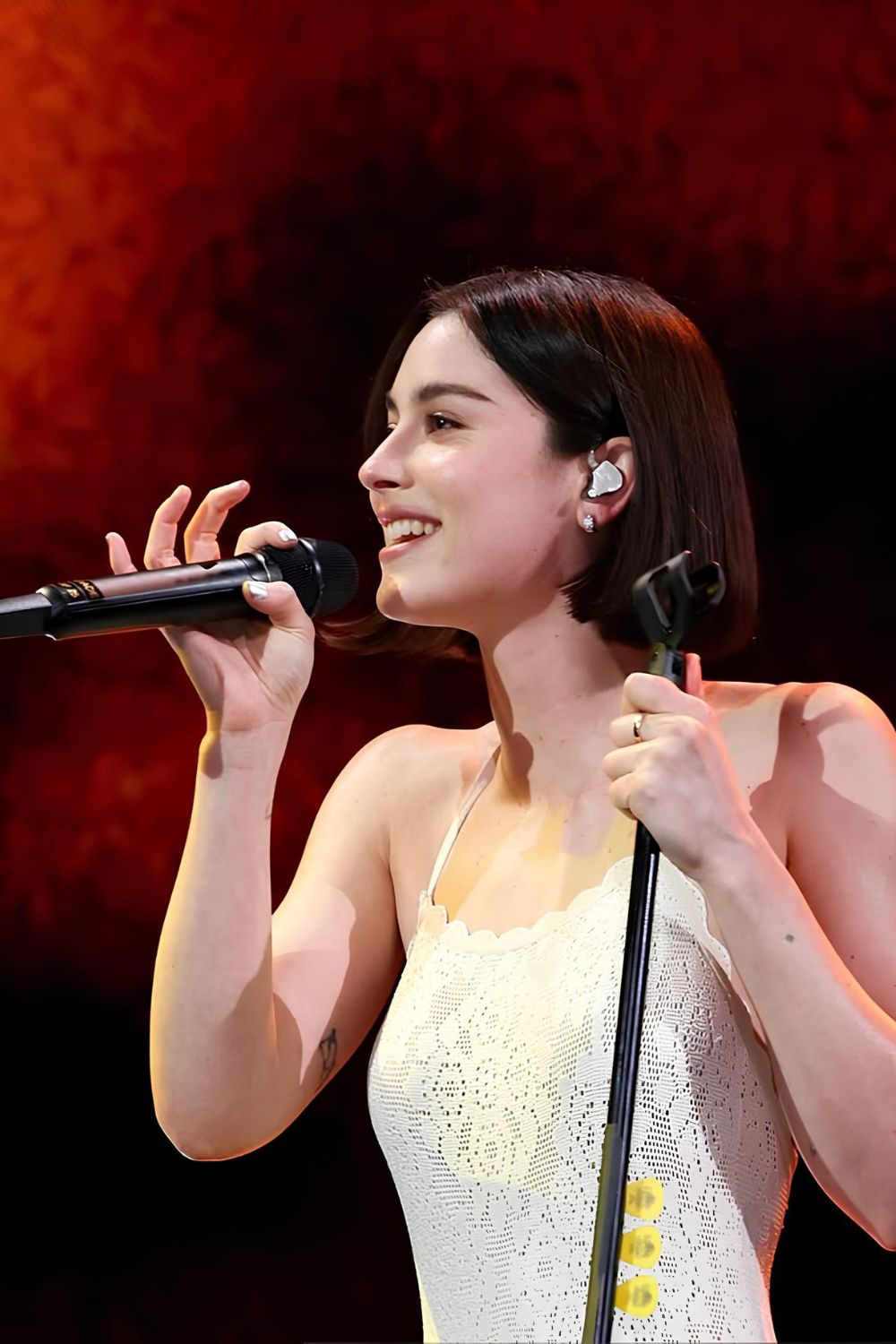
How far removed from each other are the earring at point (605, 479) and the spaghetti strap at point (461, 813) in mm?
339

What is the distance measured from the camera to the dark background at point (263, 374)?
2109mm

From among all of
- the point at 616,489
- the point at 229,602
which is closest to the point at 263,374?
the point at 616,489

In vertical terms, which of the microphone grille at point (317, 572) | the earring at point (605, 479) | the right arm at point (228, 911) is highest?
the earring at point (605, 479)

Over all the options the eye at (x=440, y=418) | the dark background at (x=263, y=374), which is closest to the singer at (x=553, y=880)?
the eye at (x=440, y=418)

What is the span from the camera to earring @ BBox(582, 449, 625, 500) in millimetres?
1621

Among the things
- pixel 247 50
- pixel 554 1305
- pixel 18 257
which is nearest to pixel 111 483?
pixel 18 257

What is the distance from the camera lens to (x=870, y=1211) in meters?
1.30

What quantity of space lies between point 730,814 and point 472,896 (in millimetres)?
461

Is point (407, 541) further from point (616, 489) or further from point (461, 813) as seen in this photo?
point (461, 813)

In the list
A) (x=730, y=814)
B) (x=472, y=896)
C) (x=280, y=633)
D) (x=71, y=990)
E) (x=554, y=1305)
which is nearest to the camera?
(x=730, y=814)

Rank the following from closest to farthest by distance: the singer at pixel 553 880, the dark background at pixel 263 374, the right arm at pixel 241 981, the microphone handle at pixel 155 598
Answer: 1. the microphone handle at pixel 155 598
2. the singer at pixel 553 880
3. the right arm at pixel 241 981
4. the dark background at pixel 263 374

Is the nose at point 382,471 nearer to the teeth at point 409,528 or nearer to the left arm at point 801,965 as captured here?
the teeth at point 409,528

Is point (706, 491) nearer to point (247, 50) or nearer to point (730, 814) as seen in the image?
point (730, 814)

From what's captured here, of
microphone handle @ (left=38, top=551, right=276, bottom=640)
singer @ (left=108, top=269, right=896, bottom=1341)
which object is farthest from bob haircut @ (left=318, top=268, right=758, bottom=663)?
microphone handle @ (left=38, top=551, right=276, bottom=640)
